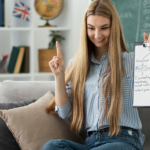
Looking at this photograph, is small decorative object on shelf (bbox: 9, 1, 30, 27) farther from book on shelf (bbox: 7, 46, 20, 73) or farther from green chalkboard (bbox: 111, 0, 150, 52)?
green chalkboard (bbox: 111, 0, 150, 52)

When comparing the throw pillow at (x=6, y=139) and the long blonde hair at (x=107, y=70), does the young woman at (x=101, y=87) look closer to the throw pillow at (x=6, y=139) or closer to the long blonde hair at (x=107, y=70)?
the long blonde hair at (x=107, y=70)

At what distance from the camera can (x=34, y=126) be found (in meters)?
1.40

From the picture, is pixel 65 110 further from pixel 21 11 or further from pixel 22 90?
pixel 21 11

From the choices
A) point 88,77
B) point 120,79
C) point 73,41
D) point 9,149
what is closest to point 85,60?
point 88,77

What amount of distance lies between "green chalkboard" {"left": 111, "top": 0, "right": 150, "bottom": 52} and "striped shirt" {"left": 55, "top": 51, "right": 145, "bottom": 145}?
40.8 inches

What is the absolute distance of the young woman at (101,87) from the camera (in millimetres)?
1345

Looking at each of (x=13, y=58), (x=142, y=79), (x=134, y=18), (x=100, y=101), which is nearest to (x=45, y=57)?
(x=13, y=58)

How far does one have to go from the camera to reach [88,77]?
4.93 feet

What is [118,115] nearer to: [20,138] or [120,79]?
[120,79]

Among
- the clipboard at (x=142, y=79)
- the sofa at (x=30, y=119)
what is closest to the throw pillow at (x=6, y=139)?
the sofa at (x=30, y=119)

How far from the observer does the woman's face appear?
53.8 inches

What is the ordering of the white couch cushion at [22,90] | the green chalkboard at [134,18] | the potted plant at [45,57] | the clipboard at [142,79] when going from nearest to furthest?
the clipboard at [142,79] < the white couch cushion at [22,90] < the green chalkboard at [134,18] < the potted plant at [45,57]

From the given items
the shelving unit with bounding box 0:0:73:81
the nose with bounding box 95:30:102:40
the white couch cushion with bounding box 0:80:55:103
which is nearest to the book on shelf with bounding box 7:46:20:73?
the shelving unit with bounding box 0:0:73:81

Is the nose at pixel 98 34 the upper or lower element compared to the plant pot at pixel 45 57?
upper
